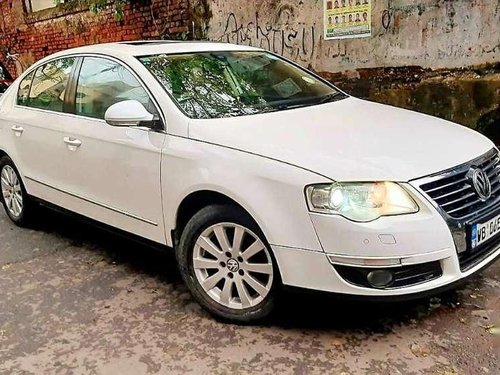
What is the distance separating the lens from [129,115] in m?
3.34

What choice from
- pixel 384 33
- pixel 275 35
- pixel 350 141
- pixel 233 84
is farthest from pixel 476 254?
pixel 275 35

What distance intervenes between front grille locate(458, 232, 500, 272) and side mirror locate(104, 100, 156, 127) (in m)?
1.96

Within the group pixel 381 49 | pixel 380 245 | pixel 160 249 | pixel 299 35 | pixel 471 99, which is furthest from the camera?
pixel 299 35

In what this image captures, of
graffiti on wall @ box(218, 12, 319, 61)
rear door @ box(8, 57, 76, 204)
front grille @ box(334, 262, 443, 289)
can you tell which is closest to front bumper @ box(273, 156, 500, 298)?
front grille @ box(334, 262, 443, 289)

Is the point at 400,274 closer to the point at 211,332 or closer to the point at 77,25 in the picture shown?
the point at 211,332

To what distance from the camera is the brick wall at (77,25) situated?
9.65 m

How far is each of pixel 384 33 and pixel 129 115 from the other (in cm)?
433

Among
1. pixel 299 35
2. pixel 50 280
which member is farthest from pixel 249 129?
pixel 299 35

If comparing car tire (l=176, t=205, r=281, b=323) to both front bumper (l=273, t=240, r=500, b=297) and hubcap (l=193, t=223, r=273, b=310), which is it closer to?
hubcap (l=193, t=223, r=273, b=310)

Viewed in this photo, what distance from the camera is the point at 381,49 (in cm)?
675

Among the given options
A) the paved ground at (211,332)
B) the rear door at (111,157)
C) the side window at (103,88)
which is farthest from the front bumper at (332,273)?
the side window at (103,88)

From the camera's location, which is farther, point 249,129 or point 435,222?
point 249,129

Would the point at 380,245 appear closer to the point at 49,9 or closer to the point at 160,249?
the point at 160,249

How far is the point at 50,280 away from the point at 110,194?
770 mm
